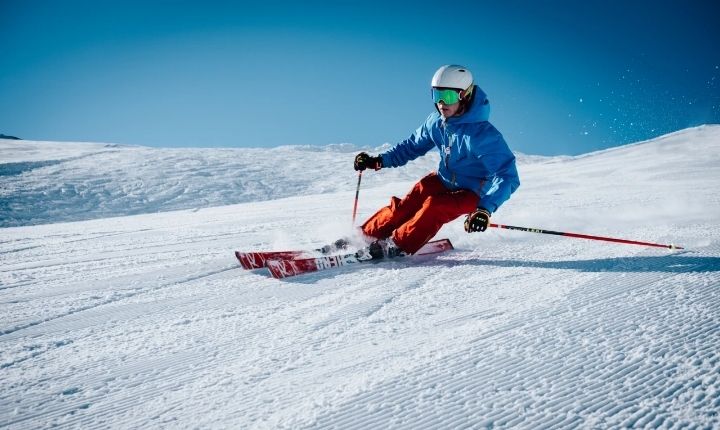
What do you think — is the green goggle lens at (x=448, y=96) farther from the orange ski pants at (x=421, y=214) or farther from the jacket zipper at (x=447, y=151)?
the orange ski pants at (x=421, y=214)

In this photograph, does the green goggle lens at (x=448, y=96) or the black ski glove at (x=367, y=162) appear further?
the black ski glove at (x=367, y=162)

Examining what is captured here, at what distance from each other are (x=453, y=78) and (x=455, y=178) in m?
0.96

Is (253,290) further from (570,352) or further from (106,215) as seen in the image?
(106,215)

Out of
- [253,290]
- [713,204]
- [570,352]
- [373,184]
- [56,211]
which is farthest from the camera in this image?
[373,184]

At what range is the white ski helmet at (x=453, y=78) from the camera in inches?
139

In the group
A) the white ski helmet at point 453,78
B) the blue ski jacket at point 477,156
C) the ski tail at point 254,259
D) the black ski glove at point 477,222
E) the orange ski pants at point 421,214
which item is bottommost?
the ski tail at point 254,259

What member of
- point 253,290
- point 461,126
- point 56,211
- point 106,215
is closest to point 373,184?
point 106,215

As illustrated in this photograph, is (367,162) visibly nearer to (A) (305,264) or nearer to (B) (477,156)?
(B) (477,156)

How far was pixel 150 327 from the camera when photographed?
2008 millimetres

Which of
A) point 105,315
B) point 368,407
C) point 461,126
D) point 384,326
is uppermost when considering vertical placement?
point 461,126

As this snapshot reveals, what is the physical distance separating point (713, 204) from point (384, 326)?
17.5ft

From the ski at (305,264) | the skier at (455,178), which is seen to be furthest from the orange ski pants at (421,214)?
the ski at (305,264)

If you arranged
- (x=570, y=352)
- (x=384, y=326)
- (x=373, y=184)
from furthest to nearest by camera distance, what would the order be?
(x=373, y=184), (x=384, y=326), (x=570, y=352)

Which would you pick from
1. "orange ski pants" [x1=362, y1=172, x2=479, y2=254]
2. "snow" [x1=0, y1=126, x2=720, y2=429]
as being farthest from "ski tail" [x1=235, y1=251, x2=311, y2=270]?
"orange ski pants" [x1=362, y1=172, x2=479, y2=254]
